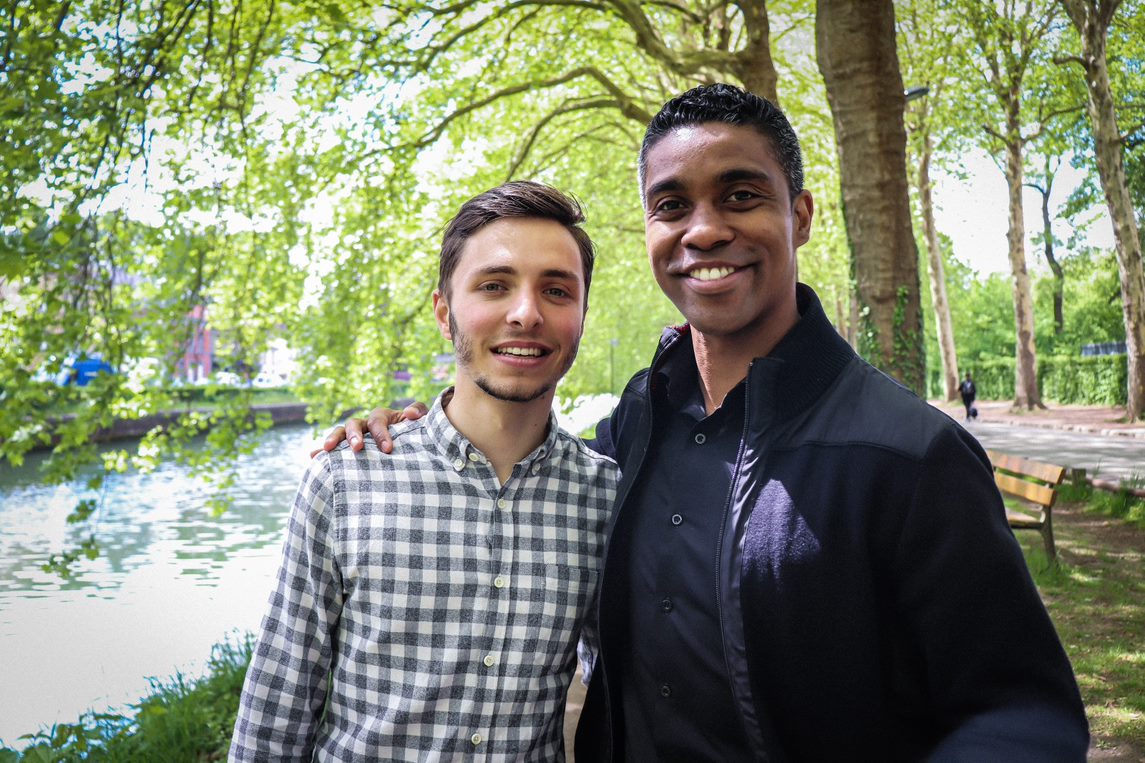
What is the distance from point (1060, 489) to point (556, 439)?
30.8 ft

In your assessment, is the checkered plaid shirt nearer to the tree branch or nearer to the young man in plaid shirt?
the young man in plaid shirt

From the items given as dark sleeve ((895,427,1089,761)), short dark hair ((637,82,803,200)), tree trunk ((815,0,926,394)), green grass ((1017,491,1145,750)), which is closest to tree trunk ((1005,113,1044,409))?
green grass ((1017,491,1145,750))

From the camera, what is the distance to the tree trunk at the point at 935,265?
71.6 feet

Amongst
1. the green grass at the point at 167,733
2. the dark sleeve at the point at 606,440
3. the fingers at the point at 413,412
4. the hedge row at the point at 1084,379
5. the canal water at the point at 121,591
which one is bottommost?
the canal water at the point at 121,591

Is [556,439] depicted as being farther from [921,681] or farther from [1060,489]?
[1060,489]

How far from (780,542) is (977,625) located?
0.35m

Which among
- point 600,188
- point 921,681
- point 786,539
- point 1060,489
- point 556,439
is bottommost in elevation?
point 1060,489

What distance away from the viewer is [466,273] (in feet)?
6.70

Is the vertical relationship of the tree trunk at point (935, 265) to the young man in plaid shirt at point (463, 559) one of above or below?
above

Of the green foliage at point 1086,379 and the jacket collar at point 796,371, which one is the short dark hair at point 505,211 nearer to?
the jacket collar at point 796,371

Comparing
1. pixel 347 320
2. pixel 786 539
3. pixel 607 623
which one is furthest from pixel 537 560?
pixel 347 320

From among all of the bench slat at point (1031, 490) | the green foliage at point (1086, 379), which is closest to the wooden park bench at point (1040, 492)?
the bench slat at point (1031, 490)

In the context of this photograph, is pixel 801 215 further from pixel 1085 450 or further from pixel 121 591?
pixel 121 591

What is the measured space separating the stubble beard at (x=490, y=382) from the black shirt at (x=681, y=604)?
0.91 feet
